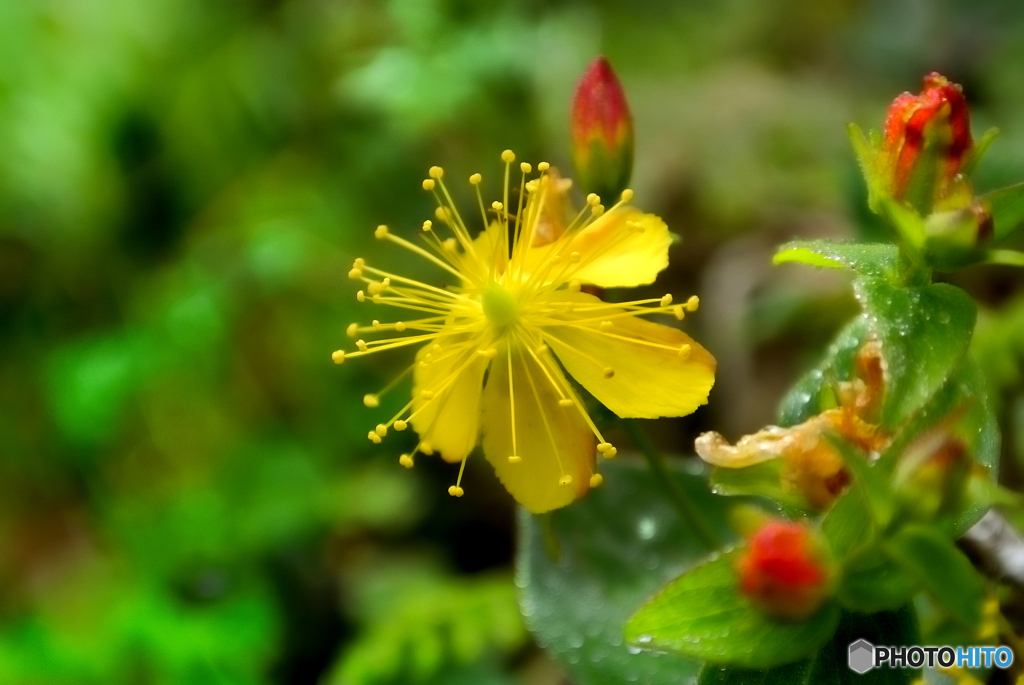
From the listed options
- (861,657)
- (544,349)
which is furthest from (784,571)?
(544,349)

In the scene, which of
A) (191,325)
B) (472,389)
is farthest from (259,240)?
(472,389)

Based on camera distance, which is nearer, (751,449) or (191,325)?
(751,449)

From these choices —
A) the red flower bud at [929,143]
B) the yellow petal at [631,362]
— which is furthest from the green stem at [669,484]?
the red flower bud at [929,143]

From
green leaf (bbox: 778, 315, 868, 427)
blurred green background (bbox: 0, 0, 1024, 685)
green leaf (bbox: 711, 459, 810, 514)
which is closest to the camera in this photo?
green leaf (bbox: 711, 459, 810, 514)

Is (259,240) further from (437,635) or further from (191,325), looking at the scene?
(437,635)

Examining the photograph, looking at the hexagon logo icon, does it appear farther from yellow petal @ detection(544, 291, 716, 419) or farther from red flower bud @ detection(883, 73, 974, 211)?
red flower bud @ detection(883, 73, 974, 211)

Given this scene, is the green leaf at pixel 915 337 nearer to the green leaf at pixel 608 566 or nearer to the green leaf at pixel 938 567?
the green leaf at pixel 938 567

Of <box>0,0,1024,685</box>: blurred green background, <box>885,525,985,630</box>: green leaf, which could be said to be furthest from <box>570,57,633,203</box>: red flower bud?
<box>0,0,1024,685</box>: blurred green background
